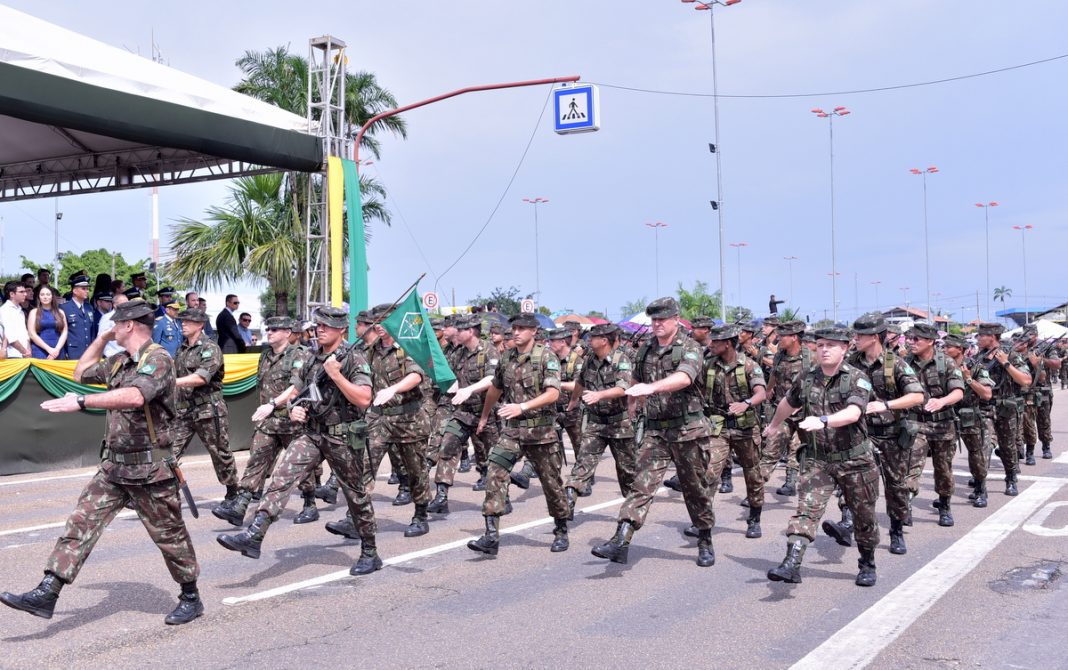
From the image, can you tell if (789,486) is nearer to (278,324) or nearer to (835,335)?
(835,335)

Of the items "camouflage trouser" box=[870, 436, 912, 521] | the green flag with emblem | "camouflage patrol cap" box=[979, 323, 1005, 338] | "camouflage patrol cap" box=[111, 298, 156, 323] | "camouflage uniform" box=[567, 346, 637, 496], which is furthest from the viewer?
"camouflage patrol cap" box=[979, 323, 1005, 338]

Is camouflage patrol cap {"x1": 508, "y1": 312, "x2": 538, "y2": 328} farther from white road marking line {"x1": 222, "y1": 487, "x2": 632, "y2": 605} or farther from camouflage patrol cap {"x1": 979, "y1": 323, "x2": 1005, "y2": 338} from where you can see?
camouflage patrol cap {"x1": 979, "y1": 323, "x2": 1005, "y2": 338}

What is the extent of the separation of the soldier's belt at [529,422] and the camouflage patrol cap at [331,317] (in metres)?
1.69

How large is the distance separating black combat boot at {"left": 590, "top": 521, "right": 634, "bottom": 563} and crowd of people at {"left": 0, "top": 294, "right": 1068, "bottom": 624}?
0.05ft

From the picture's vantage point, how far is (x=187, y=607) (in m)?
5.97

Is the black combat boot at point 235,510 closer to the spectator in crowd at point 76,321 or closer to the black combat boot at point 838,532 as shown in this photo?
the black combat boot at point 838,532

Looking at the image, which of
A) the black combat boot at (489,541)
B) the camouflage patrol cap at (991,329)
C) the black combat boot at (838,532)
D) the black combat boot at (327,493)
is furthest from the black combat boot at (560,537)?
the camouflage patrol cap at (991,329)

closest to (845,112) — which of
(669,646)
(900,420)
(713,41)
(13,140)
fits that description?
(713,41)

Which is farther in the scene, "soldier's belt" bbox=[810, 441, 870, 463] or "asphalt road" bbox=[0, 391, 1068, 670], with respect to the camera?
"soldier's belt" bbox=[810, 441, 870, 463]

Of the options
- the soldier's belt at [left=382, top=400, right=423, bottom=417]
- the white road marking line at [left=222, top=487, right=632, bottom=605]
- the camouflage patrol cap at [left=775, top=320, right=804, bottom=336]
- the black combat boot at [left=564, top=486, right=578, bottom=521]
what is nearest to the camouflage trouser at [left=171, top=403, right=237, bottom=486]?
the soldier's belt at [left=382, top=400, right=423, bottom=417]

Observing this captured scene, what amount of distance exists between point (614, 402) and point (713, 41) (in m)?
23.9

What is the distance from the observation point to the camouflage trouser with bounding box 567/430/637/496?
9797 mm

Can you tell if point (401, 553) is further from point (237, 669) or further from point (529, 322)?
point (237, 669)

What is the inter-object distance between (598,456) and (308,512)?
3.01m
